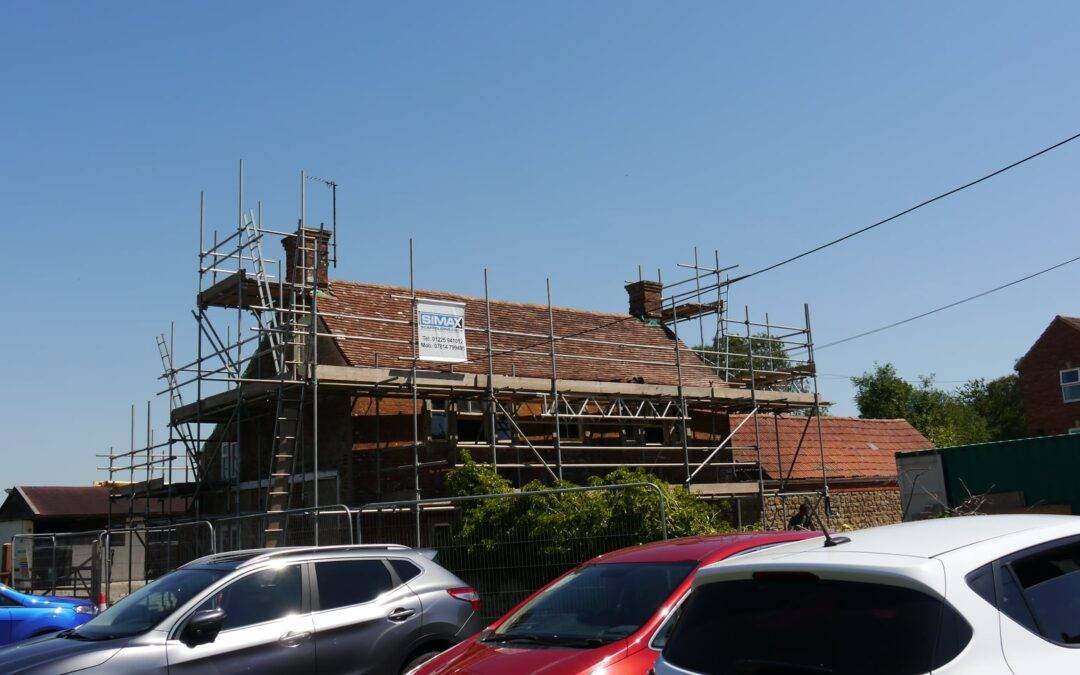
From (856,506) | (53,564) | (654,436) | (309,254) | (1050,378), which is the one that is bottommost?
(53,564)

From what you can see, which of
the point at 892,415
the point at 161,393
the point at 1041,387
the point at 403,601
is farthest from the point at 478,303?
the point at 892,415

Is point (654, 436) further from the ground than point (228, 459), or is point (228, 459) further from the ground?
point (654, 436)

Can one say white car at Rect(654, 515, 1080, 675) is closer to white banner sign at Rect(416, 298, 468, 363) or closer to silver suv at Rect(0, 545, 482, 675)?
silver suv at Rect(0, 545, 482, 675)

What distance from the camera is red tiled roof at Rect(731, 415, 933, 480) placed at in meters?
27.2

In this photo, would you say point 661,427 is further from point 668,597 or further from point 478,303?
point 668,597

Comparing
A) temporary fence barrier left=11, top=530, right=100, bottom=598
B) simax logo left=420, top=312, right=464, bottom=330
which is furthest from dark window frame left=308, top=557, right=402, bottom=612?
temporary fence barrier left=11, top=530, right=100, bottom=598

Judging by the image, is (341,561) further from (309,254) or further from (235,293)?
(309,254)

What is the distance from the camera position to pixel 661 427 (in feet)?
80.0

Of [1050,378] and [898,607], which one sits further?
[1050,378]

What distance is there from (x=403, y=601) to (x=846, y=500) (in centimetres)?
2037

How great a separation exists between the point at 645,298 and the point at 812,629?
25908mm

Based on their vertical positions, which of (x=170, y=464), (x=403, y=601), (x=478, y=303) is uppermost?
(x=478, y=303)

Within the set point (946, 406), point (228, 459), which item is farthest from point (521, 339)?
point (946, 406)

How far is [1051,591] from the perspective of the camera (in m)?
3.92
